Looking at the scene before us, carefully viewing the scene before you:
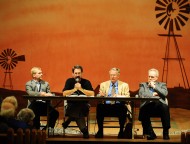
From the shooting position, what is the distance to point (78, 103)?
5840 mm

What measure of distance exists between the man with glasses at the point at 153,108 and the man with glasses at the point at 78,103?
803 mm

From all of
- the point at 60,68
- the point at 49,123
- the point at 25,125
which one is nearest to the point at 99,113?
the point at 49,123

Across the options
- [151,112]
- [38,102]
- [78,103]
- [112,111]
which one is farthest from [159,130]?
[38,102]

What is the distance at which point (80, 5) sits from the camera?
846cm

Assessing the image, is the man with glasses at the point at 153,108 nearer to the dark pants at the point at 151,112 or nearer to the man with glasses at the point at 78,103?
the dark pants at the point at 151,112

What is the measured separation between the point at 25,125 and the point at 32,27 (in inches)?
176

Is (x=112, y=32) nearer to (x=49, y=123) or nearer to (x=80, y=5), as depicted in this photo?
(x=80, y=5)

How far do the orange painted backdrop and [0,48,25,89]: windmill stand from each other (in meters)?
0.08

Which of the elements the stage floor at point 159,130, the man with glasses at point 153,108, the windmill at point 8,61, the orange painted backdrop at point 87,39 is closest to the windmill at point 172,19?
the orange painted backdrop at point 87,39

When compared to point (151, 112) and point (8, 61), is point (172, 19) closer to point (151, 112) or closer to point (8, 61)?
point (151, 112)

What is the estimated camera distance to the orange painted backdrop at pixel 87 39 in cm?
846

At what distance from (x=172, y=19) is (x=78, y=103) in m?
3.62

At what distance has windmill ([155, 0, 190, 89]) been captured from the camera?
8.48 meters

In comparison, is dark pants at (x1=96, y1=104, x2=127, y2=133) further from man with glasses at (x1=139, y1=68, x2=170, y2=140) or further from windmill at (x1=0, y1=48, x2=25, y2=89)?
windmill at (x1=0, y1=48, x2=25, y2=89)
